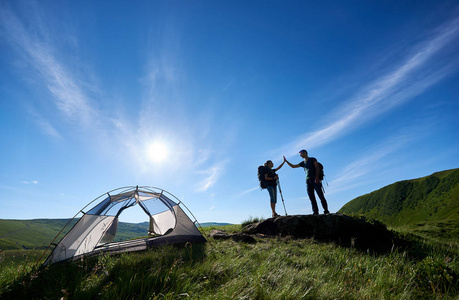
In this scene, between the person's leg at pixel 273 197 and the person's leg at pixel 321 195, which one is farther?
the person's leg at pixel 273 197

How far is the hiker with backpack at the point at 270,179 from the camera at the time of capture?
11.4 m

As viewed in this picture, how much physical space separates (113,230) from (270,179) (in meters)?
8.36

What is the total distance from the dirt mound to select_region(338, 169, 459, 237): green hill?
2745cm

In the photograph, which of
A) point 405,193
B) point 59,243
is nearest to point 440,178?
point 405,193

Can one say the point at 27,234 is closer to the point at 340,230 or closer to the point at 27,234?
the point at 27,234

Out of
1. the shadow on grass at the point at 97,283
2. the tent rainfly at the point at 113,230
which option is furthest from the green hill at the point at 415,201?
the shadow on grass at the point at 97,283

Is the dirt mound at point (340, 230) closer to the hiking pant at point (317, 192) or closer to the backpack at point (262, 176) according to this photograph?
the hiking pant at point (317, 192)

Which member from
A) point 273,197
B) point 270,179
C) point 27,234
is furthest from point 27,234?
point 270,179

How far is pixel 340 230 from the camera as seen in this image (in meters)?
9.70

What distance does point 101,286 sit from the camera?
3.73 m

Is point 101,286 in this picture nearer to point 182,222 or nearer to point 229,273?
point 229,273

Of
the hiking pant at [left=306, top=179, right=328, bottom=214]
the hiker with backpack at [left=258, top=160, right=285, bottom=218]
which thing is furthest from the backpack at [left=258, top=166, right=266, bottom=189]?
the hiking pant at [left=306, top=179, right=328, bottom=214]

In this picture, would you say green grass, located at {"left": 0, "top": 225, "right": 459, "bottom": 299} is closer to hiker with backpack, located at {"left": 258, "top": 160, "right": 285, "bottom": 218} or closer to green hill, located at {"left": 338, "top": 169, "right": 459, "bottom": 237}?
hiker with backpack, located at {"left": 258, "top": 160, "right": 285, "bottom": 218}

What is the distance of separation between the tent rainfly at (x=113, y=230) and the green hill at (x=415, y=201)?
32438mm
